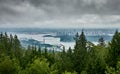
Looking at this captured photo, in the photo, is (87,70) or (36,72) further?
(87,70)

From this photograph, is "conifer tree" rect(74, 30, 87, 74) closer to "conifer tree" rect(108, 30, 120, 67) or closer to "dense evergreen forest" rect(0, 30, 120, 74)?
"dense evergreen forest" rect(0, 30, 120, 74)

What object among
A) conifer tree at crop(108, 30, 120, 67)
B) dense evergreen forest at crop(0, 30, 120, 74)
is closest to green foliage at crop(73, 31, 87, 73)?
dense evergreen forest at crop(0, 30, 120, 74)

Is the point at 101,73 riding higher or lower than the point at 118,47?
lower

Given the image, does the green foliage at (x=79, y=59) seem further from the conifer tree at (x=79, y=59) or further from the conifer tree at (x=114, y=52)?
the conifer tree at (x=114, y=52)

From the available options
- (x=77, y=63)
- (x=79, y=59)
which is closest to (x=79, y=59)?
(x=79, y=59)

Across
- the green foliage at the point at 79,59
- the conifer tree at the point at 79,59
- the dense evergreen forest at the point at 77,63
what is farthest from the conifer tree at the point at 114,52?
the conifer tree at the point at 79,59

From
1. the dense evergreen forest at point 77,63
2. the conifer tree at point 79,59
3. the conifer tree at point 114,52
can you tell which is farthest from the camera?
the conifer tree at point 79,59

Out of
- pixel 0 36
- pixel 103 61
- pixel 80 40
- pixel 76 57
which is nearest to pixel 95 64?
pixel 103 61

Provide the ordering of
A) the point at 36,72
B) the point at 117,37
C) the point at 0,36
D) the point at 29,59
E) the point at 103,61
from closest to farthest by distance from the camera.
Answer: the point at 36,72, the point at 103,61, the point at 117,37, the point at 29,59, the point at 0,36

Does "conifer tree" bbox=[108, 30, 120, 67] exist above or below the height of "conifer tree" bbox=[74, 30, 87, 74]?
above

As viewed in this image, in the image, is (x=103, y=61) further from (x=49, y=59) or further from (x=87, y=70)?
(x=49, y=59)

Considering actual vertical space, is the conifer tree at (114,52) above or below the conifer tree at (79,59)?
above
